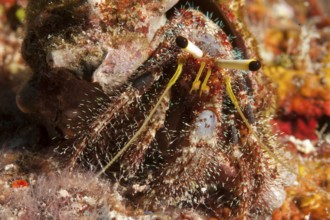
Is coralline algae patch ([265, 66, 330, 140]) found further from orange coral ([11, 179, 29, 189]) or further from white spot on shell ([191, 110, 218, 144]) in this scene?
orange coral ([11, 179, 29, 189])

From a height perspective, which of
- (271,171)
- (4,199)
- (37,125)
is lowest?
(4,199)

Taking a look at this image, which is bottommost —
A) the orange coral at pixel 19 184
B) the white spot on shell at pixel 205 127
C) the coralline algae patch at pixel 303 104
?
the orange coral at pixel 19 184

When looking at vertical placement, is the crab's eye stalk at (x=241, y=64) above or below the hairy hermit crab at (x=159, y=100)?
above

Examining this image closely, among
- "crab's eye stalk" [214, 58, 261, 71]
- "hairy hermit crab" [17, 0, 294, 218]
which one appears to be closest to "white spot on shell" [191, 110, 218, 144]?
"hairy hermit crab" [17, 0, 294, 218]

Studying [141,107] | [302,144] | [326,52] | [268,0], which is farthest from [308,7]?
[141,107]

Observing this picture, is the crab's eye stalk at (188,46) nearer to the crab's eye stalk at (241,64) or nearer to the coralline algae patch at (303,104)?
the crab's eye stalk at (241,64)

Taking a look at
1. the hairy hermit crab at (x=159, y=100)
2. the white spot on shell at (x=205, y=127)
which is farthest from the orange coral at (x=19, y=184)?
the white spot on shell at (x=205, y=127)

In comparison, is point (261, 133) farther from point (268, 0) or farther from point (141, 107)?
point (268, 0)
